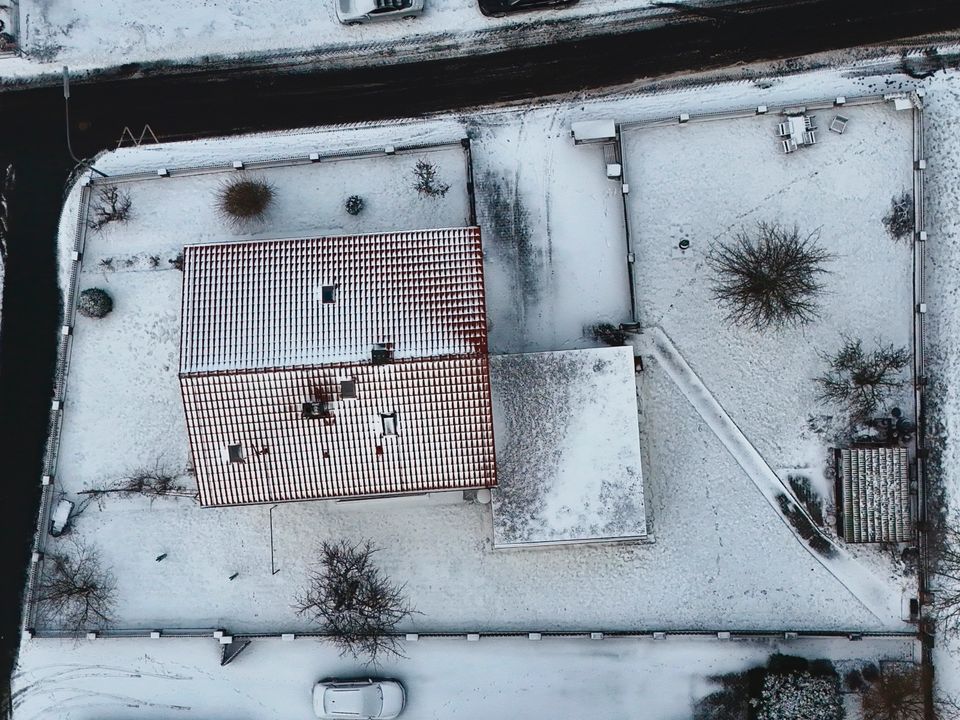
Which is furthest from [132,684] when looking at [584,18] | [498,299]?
[584,18]

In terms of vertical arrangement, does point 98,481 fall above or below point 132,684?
above

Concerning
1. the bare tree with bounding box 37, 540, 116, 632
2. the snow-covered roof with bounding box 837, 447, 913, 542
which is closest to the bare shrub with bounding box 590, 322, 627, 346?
the snow-covered roof with bounding box 837, 447, 913, 542

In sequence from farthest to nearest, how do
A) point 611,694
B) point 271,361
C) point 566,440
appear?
point 611,694, point 566,440, point 271,361

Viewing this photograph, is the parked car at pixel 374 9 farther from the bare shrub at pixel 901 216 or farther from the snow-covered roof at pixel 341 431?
the bare shrub at pixel 901 216

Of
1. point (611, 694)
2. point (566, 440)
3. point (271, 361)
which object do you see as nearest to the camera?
point (271, 361)

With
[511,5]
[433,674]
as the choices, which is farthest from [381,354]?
[511,5]

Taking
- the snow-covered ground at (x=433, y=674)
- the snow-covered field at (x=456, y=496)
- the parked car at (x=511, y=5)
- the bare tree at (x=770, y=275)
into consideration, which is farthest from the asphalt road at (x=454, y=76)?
the snow-covered ground at (x=433, y=674)

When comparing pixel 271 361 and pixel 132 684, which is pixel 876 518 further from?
pixel 132 684
